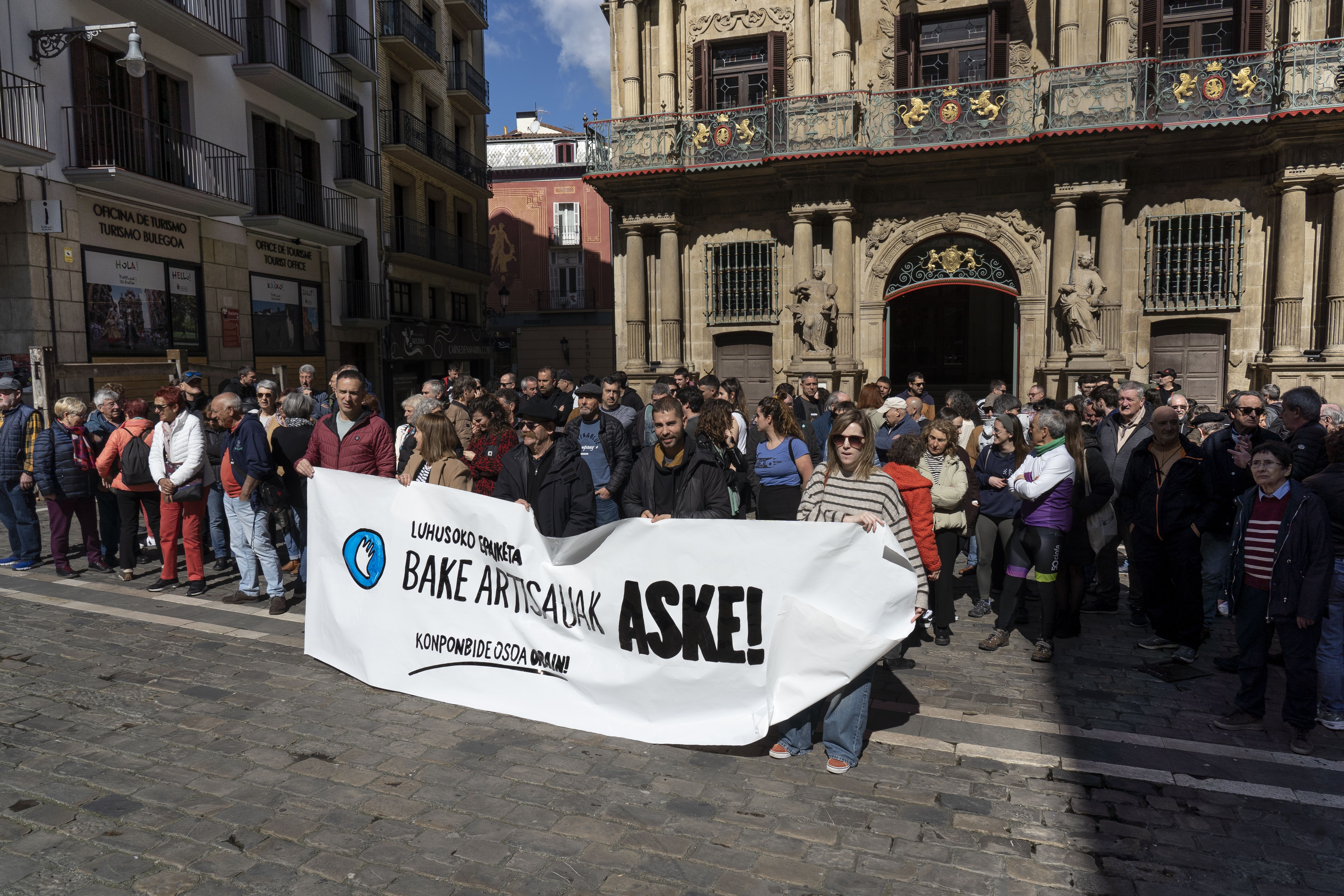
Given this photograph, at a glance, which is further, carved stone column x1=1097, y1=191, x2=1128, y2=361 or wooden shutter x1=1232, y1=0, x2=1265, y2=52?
carved stone column x1=1097, y1=191, x2=1128, y2=361

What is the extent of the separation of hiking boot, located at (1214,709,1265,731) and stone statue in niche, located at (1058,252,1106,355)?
13.6m

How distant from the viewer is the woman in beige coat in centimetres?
711

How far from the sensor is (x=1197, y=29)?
17.8 meters

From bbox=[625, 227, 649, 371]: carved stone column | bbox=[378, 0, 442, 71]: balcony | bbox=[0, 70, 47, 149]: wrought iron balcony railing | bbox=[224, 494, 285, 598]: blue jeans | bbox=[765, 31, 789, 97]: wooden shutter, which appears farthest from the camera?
bbox=[378, 0, 442, 71]: balcony

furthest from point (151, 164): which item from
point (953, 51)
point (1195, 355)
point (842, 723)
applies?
point (1195, 355)

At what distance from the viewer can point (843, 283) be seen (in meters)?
19.5

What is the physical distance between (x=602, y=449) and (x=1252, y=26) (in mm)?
17591

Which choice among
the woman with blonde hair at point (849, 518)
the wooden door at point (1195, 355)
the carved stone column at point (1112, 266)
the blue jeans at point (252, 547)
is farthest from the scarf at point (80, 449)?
the wooden door at point (1195, 355)

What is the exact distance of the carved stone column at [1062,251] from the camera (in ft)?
58.8

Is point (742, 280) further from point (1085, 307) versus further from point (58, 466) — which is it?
point (58, 466)

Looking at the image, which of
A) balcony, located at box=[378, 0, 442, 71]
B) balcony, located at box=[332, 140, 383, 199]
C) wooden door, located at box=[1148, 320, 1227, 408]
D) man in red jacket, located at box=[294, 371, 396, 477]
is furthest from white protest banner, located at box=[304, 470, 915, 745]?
balcony, located at box=[378, 0, 442, 71]

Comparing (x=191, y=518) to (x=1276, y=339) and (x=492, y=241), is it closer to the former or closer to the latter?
(x=1276, y=339)

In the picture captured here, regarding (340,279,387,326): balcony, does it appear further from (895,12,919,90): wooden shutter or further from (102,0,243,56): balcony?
(895,12,919,90): wooden shutter

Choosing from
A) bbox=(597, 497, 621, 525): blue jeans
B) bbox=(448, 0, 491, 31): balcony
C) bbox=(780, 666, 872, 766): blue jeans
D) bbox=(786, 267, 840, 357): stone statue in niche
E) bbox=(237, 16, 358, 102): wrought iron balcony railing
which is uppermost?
bbox=(448, 0, 491, 31): balcony
